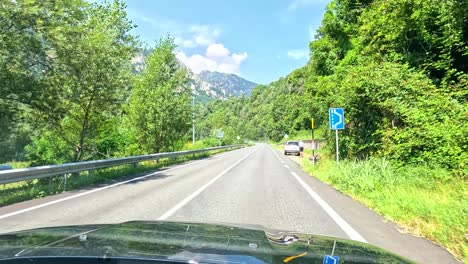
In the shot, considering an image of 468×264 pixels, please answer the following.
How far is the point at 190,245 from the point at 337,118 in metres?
Result: 14.6

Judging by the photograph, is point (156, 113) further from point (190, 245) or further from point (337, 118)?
point (190, 245)

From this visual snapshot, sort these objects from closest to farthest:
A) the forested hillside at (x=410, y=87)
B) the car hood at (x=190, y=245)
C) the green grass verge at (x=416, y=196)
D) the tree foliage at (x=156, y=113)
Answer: the car hood at (x=190, y=245), the green grass verge at (x=416, y=196), the forested hillside at (x=410, y=87), the tree foliage at (x=156, y=113)

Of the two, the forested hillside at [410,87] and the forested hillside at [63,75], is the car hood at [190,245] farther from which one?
the forested hillside at [63,75]

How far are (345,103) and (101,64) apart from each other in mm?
12040

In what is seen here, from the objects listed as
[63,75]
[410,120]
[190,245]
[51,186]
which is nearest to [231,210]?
[190,245]

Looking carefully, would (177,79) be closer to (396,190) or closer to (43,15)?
(43,15)

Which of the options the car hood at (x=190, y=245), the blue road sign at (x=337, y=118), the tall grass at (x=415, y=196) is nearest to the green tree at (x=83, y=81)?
the blue road sign at (x=337, y=118)

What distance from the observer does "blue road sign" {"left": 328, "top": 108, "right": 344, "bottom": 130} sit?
53.8ft

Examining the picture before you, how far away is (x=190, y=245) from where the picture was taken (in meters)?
2.78

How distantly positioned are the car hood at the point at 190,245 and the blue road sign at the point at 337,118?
13312mm

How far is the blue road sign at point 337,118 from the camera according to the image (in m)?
16.4

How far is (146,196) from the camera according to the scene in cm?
1073

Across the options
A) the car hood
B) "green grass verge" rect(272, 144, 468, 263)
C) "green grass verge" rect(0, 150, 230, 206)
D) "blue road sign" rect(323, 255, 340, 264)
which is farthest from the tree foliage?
"blue road sign" rect(323, 255, 340, 264)

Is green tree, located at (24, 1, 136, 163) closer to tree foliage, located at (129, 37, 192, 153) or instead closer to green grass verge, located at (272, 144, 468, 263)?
tree foliage, located at (129, 37, 192, 153)
